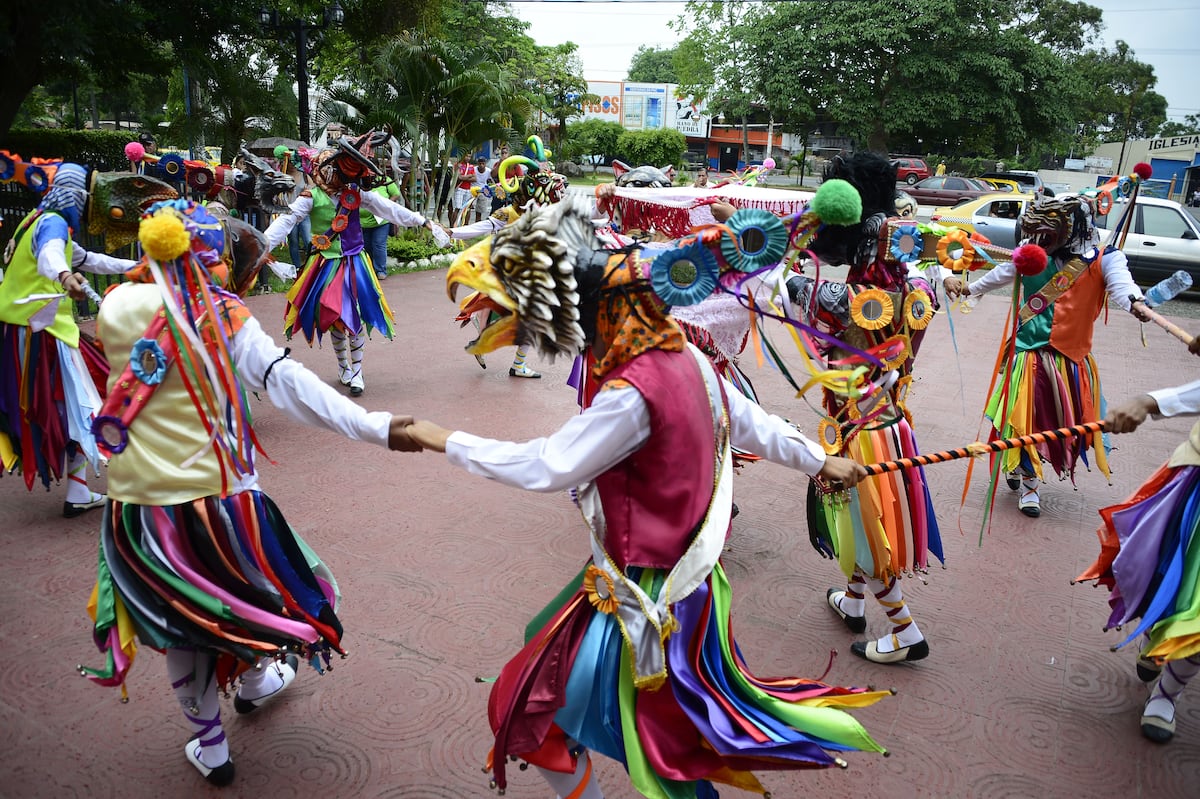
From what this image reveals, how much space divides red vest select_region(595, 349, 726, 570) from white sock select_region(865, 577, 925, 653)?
1.82 meters

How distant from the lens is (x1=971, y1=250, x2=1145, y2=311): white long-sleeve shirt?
16.0 feet

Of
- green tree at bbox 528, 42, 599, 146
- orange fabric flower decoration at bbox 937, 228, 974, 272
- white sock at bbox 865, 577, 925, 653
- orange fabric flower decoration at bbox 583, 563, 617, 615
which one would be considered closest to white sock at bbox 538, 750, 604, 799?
orange fabric flower decoration at bbox 583, 563, 617, 615

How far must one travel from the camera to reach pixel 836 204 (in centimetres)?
224

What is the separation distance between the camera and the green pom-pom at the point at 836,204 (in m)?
2.24

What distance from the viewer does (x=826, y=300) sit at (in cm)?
379

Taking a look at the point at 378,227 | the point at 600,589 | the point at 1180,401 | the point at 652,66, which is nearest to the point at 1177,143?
the point at 378,227

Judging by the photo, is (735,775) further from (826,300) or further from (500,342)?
(826,300)

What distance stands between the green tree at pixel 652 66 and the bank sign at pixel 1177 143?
6143 centimetres

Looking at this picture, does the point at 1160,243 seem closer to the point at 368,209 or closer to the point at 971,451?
the point at 368,209

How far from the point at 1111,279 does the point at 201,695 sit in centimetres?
519

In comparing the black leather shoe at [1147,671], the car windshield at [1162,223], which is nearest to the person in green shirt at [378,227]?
the black leather shoe at [1147,671]

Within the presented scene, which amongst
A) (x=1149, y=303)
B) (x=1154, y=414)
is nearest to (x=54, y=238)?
(x=1154, y=414)

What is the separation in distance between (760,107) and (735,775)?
36.8 metres

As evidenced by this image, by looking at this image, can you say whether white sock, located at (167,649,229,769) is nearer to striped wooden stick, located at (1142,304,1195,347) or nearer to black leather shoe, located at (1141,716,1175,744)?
black leather shoe, located at (1141,716,1175,744)
